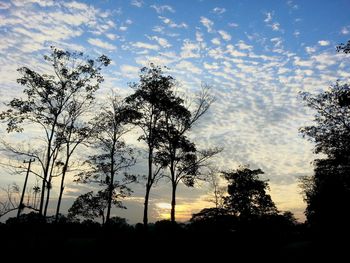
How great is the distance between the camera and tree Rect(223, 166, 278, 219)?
203ft

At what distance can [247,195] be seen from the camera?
62.8m

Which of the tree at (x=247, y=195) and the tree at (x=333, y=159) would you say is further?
the tree at (x=247, y=195)

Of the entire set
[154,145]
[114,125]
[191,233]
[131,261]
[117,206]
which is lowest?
[131,261]

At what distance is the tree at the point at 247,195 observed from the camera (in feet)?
203

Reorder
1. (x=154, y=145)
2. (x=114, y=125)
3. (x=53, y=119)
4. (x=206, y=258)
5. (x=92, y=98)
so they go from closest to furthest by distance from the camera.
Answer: (x=206, y=258), (x=53, y=119), (x=92, y=98), (x=154, y=145), (x=114, y=125)

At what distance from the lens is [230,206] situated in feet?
206

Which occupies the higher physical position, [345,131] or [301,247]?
[345,131]

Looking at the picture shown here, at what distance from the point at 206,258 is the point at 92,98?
20288mm

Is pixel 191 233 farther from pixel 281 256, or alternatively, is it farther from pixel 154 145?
pixel 154 145

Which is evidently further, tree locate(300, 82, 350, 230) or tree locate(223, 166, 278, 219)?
tree locate(223, 166, 278, 219)

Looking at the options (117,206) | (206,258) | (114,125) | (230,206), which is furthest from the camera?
(230,206)

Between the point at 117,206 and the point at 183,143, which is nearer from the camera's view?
the point at 183,143

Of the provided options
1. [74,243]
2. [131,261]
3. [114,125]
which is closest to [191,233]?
[131,261]

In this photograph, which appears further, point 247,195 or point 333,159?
point 247,195
